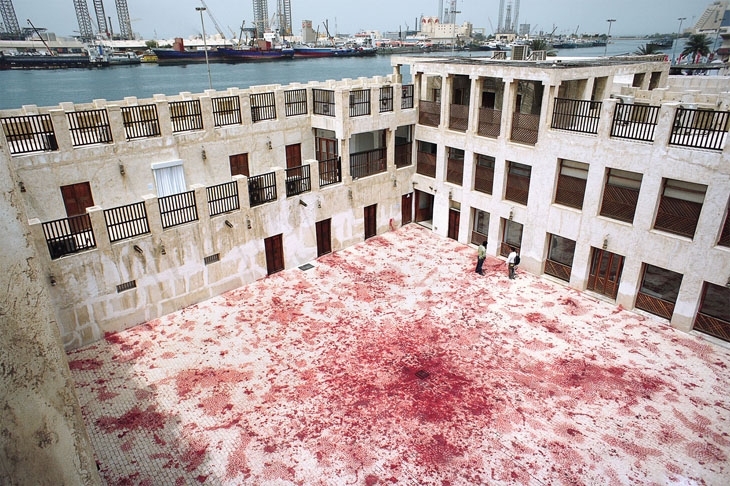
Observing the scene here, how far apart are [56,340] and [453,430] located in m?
10.4

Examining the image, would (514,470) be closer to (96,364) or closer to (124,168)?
(96,364)

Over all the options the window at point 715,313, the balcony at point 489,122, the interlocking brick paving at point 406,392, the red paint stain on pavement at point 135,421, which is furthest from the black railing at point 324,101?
the window at point 715,313

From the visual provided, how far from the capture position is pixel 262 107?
22297 mm

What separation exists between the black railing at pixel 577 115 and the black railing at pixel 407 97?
817 cm

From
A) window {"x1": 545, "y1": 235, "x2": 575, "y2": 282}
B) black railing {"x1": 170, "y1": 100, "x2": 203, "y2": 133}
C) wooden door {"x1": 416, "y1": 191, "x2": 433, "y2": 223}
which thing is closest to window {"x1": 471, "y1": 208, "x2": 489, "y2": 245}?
window {"x1": 545, "y1": 235, "x2": 575, "y2": 282}

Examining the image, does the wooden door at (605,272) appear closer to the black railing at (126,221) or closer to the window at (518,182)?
the window at (518,182)

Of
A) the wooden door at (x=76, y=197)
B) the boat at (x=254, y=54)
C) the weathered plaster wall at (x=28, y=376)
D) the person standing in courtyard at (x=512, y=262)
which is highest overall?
the boat at (x=254, y=54)

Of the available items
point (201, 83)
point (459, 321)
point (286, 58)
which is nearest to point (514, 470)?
point (459, 321)

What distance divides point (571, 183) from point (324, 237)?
38.6 feet

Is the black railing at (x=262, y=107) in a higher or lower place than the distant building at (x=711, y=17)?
lower

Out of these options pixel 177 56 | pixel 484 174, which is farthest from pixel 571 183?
pixel 177 56

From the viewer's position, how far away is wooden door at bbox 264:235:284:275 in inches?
835

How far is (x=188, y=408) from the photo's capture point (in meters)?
13.8

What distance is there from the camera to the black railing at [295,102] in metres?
23.0
